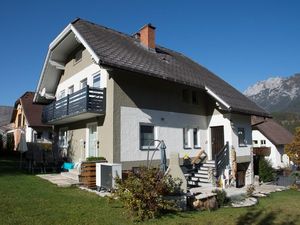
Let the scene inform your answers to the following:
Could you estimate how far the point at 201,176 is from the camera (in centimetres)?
1828

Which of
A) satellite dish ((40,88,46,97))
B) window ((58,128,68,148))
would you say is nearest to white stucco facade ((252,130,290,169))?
window ((58,128,68,148))

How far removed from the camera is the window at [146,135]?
53.0ft

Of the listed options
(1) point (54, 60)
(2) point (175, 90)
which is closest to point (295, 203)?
(2) point (175, 90)

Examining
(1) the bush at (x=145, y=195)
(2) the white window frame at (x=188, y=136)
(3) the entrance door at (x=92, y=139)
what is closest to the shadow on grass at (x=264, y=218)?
(1) the bush at (x=145, y=195)

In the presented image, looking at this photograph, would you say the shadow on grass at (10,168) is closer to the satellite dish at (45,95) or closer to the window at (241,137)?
the satellite dish at (45,95)

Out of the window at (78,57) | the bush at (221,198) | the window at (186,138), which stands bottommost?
the bush at (221,198)

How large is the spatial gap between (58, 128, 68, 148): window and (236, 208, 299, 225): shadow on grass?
13905 millimetres

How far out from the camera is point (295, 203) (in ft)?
42.6

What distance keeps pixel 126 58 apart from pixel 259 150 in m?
24.9

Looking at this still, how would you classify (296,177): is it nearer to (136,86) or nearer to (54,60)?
(136,86)

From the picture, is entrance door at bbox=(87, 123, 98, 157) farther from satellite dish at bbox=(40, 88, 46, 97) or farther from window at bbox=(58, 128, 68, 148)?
satellite dish at bbox=(40, 88, 46, 97)

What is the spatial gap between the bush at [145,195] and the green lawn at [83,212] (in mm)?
309

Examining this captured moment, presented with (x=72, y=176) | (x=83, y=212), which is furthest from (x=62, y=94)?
(x=83, y=212)

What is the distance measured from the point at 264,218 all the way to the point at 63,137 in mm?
15509
